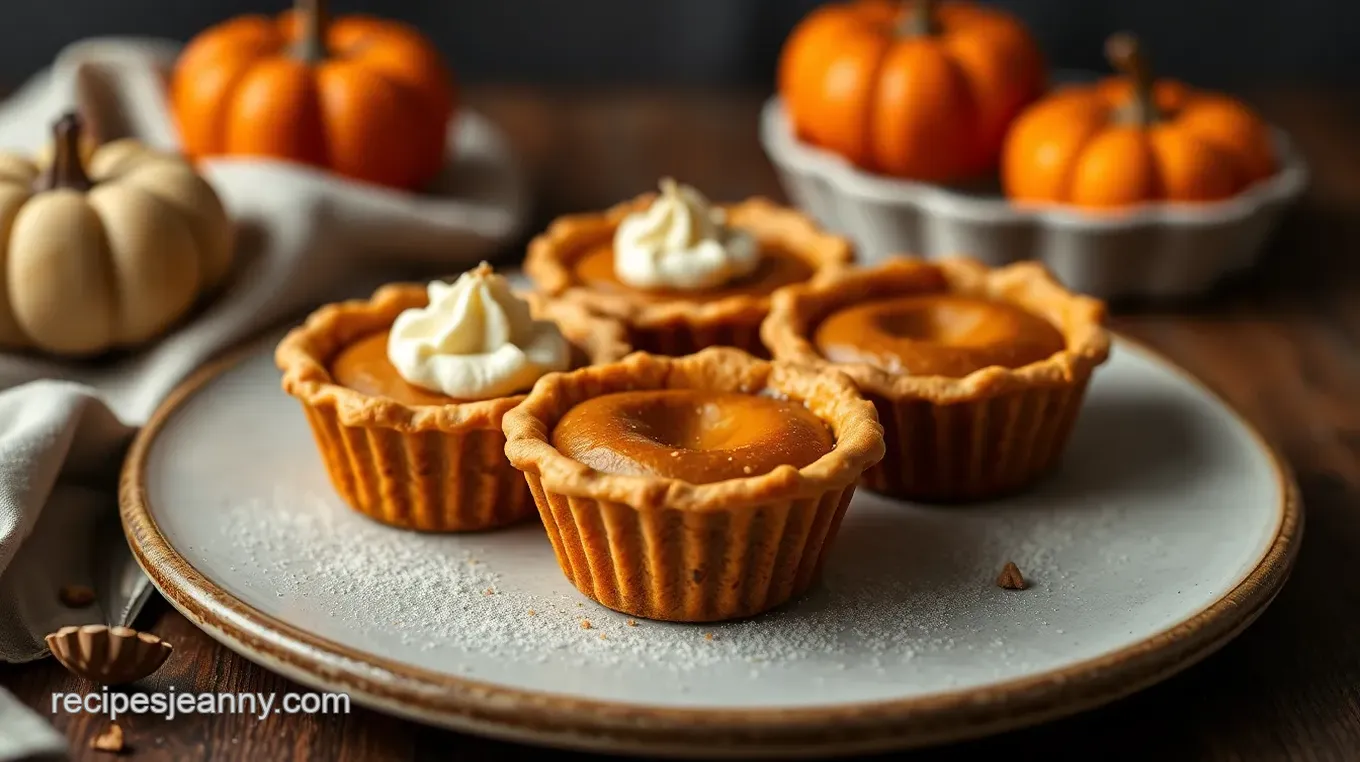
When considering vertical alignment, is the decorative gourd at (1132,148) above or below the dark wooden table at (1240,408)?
above

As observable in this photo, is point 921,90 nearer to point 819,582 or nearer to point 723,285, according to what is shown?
point 723,285

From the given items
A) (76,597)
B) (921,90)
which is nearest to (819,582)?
(76,597)

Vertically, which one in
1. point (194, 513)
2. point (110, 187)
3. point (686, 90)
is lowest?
point (686, 90)

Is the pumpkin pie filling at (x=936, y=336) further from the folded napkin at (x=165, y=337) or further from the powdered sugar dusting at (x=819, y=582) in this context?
the folded napkin at (x=165, y=337)

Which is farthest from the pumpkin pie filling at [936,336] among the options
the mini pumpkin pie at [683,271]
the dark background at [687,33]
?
the dark background at [687,33]

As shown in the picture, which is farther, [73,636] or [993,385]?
[993,385]

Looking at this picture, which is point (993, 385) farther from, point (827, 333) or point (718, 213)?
point (718, 213)

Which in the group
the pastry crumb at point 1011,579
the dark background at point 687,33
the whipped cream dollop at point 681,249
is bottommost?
the dark background at point 687,33

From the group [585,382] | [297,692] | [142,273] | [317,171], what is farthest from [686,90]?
[297,692]
